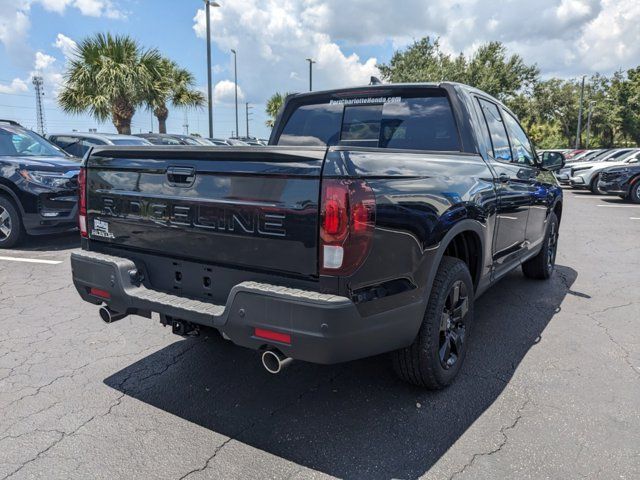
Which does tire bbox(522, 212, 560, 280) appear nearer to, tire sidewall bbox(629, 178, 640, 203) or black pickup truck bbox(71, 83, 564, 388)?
black pickup truck bbox(71, 83, 564, 388)

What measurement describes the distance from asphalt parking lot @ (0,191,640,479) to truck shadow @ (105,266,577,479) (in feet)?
0.03

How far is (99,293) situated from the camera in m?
2.94

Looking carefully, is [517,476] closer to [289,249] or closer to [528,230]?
[289,249]

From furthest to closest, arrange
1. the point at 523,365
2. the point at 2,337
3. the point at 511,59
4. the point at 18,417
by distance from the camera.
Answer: the point at 511,59, the point at 2,337, the point at 523,365, the point at 18,417

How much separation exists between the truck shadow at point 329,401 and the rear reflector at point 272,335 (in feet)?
2.12

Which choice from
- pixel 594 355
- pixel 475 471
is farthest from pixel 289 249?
pixel 594 355

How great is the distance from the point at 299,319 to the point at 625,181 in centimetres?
1502

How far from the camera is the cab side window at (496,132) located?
394 centimetres

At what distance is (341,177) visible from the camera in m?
2.21

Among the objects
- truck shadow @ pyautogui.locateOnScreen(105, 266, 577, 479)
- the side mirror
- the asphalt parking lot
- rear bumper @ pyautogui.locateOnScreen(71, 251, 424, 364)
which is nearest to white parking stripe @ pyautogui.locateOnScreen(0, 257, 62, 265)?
the asphalt parking lot

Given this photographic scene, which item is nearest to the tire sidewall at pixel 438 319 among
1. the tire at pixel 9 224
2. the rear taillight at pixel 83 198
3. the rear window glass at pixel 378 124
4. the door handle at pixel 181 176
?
the rear window glass at pixel 378 124

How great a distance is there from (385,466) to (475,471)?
431 millimetres

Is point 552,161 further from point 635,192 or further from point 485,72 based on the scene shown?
point 485,72

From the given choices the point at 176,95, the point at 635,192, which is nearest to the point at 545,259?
the point at 635,192
